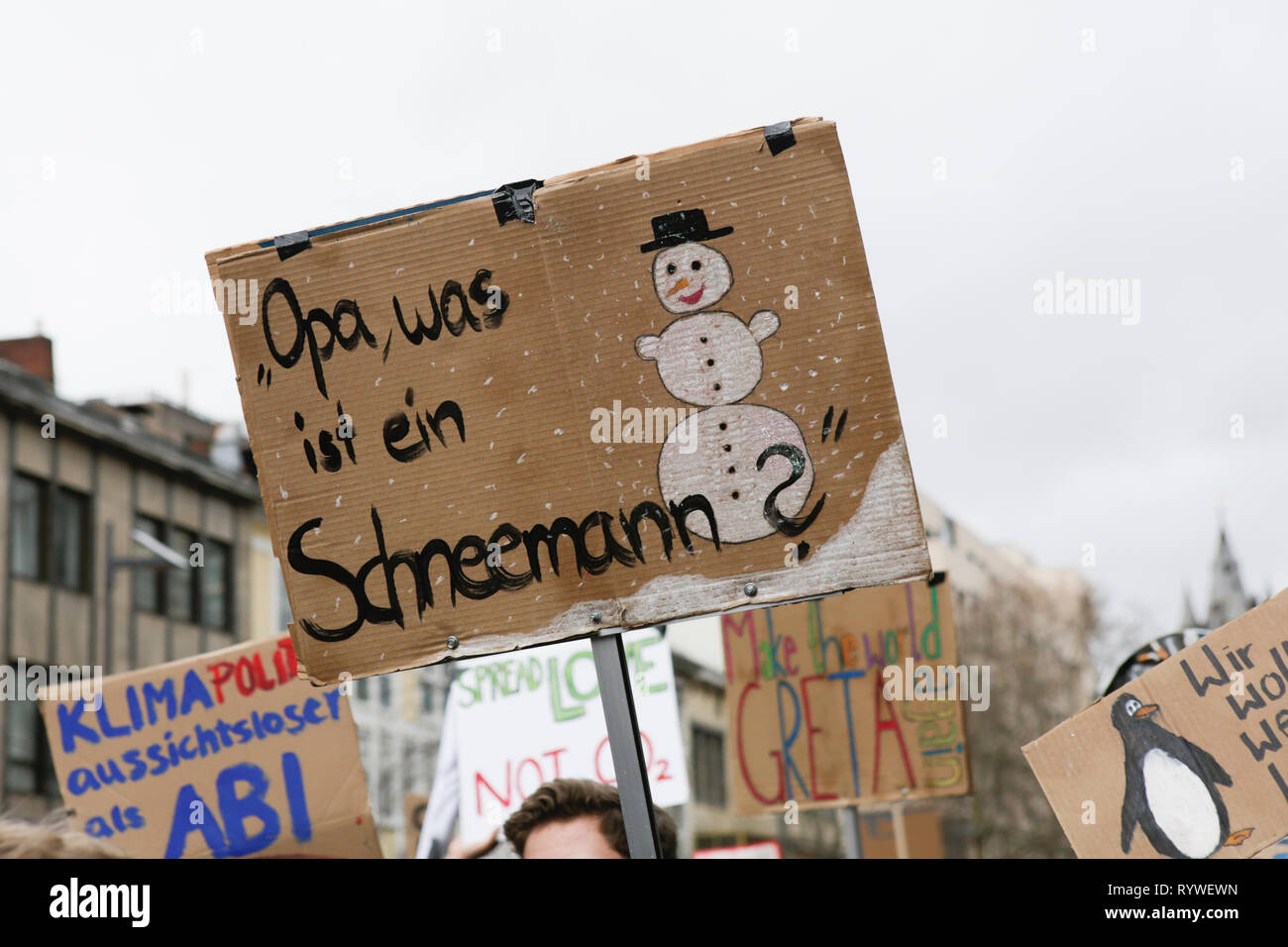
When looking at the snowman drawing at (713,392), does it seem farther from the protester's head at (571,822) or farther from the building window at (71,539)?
the building window at (71,539)

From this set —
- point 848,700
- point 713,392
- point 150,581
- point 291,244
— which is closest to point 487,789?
point 848,700

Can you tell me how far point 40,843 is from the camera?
2.74m

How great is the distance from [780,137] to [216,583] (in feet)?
98.1

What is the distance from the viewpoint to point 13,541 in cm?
2509

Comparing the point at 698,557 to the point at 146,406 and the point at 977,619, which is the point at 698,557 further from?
the point at 977,619

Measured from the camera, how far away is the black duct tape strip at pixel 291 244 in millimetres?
2961

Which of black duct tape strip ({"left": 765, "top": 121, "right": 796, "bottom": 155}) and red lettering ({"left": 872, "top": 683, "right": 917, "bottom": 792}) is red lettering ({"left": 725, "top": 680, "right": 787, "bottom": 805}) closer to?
red lettering ({"left": 872, "top": 683, "right": 917, "bottom": 792})

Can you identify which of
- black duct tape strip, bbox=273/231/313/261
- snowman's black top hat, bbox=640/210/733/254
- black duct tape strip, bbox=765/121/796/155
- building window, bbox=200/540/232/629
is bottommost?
building window, bbox=200/540/232/629

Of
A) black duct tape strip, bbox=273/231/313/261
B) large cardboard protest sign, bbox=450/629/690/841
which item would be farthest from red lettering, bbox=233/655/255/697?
black duct tape strip, bbox=273/231/313/261

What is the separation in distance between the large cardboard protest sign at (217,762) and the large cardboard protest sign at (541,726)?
4.78 ft

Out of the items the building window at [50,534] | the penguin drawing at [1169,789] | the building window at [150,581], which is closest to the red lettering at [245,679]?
the penguin drawing at [1169,789]

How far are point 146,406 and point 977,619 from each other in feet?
77.2

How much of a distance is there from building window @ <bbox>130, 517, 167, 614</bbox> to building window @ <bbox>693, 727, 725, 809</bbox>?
25313mm

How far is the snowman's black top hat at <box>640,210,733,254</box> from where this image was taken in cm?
278
